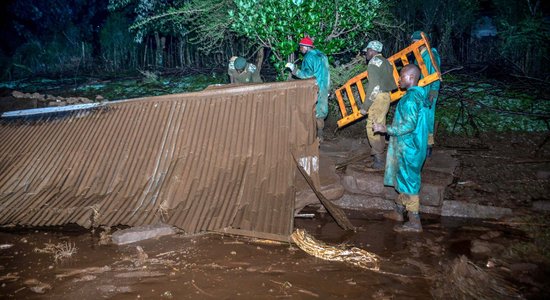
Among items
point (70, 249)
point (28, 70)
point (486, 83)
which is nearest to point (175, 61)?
point (28, 70)

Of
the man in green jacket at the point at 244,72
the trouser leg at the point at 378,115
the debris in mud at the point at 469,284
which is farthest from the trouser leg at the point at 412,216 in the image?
the man in green jacket at the point at 244,72

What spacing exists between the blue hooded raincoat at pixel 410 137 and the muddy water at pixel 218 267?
0.67 m

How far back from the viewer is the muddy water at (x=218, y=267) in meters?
3.27

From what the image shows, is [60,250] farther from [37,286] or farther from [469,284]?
Result: [469,284]

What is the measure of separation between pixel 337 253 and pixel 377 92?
2.90m

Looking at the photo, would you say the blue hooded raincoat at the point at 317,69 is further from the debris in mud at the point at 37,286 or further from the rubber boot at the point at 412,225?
the debris in mud at the point at 37,286

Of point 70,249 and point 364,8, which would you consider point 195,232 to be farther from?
point 364,8

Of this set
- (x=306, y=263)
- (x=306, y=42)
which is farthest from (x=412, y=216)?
(x=306, y=42)

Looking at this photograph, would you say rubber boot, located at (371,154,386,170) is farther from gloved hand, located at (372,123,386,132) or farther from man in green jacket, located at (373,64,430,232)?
gloved hand, located at (372,123,386,132)

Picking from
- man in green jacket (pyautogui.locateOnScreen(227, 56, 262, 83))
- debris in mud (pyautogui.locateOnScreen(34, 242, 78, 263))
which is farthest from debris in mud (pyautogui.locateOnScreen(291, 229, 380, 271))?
man in green jacket (pyautogui.locateOnScreen(227, 56, 262, 83))

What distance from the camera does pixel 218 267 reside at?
145 inches

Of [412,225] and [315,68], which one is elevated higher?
[315,68]

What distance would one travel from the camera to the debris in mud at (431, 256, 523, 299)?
320 cm

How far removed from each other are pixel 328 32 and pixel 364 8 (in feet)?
2.61
